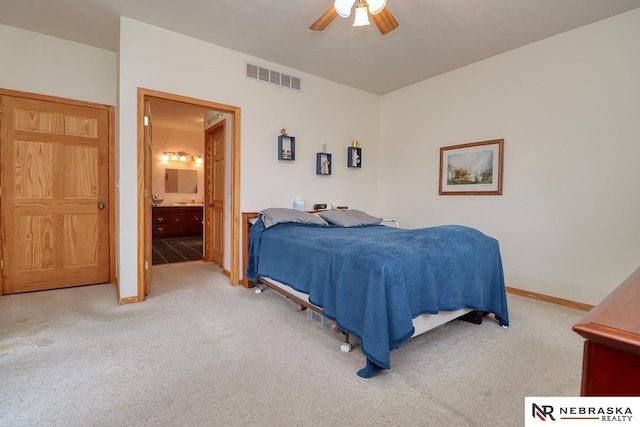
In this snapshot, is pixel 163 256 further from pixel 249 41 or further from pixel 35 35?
Answer: pixel 249 41

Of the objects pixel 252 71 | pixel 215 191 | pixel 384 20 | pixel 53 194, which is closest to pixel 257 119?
pixel 252 71

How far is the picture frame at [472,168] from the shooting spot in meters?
3.58

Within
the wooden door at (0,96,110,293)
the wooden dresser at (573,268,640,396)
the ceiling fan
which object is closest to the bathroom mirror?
the wooden door at (0,96,110,293)

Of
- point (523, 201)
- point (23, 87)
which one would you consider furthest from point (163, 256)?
point (523, 201)

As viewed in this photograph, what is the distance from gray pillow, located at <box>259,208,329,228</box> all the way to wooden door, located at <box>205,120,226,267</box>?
4.34 feet

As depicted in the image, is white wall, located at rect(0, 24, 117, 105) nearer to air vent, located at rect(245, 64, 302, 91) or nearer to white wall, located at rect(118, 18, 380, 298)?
white wall, located at rect(118, 18, 380, 298)

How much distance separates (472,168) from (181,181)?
6.70m

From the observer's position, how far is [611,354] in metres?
0.53

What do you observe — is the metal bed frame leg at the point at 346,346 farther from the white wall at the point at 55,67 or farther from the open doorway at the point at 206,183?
the white wall at the point at 55,67

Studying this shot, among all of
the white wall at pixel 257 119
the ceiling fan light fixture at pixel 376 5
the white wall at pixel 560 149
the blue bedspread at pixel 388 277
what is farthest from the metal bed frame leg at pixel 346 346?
the white wall at pixel 560 149

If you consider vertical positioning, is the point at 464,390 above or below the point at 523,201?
below

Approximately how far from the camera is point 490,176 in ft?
12.0

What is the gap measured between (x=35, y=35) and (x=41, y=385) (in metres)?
3.54

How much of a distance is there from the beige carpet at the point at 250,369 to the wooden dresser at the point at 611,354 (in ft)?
3.73
